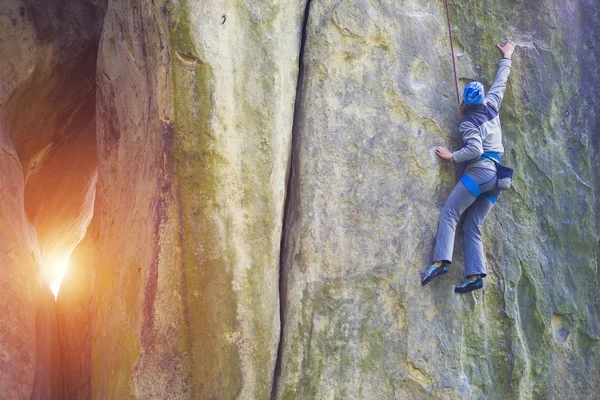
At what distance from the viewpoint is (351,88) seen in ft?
23.1

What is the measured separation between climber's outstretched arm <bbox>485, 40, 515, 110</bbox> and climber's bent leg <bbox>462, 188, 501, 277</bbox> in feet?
3.03

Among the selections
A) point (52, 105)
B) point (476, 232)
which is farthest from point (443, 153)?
point (52, 105)

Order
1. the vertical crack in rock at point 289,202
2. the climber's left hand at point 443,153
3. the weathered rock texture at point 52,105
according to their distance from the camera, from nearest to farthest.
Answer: the vertical crack in rock at point 289,202 → the climber's left hand at point 443,153 → the weathered rock texture at point 52,105

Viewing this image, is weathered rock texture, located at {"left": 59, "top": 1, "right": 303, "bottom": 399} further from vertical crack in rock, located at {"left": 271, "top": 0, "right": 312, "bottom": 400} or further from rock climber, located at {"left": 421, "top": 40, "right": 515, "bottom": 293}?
rock climber, located at {"left": 421, "top": 40, "right": 515, "bottom": 293}

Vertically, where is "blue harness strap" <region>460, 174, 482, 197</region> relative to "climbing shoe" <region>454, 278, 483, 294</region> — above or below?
above

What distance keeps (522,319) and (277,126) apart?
2984mm

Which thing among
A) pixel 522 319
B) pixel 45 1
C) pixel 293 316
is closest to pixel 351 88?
pixel 293 316

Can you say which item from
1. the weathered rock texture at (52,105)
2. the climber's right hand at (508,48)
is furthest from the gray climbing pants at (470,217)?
the weathered rock texture at (52,105)

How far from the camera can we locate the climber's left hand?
6770 millimetres

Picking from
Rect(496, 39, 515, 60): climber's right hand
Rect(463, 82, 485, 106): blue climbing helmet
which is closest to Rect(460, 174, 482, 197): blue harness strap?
Rect(463, 82, 485, 106): blue climbing helmet

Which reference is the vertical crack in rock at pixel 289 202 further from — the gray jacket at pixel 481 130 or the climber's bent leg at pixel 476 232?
the climber's bent leg at pixel 476 232

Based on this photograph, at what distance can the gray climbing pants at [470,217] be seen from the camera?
6.47 metres

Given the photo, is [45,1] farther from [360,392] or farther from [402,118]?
[360,392]

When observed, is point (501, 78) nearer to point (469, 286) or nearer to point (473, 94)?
point (473, 94)
